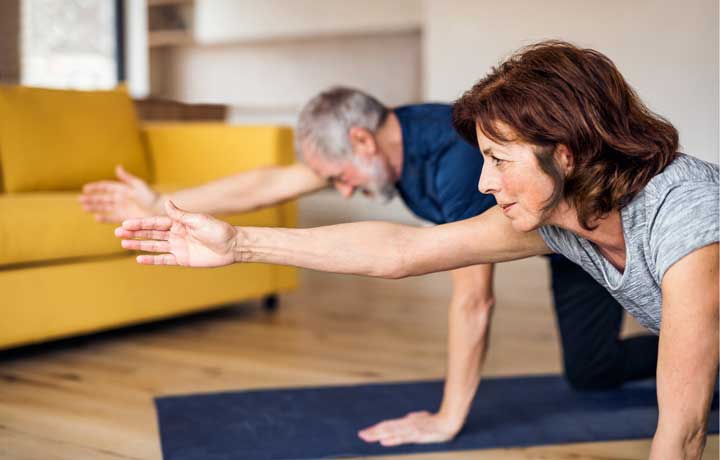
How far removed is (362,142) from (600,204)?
0.78 metres

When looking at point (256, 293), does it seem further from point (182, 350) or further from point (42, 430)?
point (42, 430)

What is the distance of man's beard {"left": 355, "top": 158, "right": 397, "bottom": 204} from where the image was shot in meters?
1.92

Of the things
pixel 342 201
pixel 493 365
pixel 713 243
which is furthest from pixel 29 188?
pixel 342 201

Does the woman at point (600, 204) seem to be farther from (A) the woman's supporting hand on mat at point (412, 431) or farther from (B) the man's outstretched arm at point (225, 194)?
(B) the man's outstretched arm at point (225, 194)

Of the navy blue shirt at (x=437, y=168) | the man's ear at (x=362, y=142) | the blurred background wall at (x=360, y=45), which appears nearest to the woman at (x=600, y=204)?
the navy blue shirt at (x=437, y=168)

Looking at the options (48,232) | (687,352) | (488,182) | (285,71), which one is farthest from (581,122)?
(285,71)

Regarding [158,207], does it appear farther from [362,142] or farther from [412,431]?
[412,431]

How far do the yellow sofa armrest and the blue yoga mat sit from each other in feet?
3.96

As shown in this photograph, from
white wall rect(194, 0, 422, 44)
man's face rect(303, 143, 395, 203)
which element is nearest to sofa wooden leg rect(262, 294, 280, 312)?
man's face rect(303, 143, 395, 203)

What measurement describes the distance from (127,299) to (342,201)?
3512 mm

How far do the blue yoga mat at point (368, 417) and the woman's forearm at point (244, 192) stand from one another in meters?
0.49

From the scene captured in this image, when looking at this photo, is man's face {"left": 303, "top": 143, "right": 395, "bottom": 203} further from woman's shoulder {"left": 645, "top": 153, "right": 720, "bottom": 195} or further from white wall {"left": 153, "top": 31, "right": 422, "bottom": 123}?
white wall {"left": 153, "top": 31, "right": 422, "bottom": 123}

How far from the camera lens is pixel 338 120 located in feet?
6.21

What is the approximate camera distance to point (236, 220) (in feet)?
9.48
